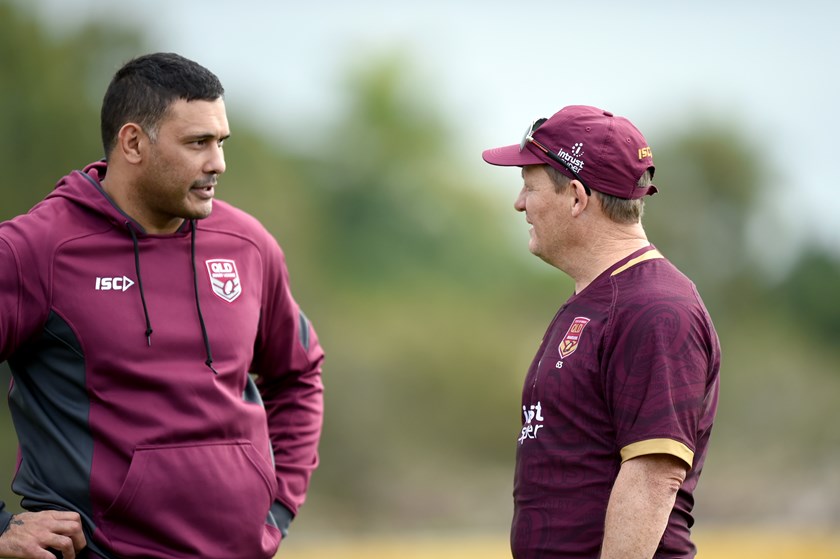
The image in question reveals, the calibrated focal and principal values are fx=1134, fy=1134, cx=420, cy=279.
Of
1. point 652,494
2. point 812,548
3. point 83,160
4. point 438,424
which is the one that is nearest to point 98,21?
point 83,160

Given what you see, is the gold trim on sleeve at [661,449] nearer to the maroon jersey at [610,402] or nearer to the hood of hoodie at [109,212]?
the maroon jersey at [610,402]

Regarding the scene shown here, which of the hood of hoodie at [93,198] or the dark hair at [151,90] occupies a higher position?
the dark hair at [151,90]

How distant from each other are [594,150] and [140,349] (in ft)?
4.57

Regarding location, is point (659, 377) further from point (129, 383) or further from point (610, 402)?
point (129, 383)

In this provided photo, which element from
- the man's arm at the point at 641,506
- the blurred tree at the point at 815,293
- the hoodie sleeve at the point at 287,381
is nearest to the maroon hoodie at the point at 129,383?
the hoodie sleeve at the point at 287,381

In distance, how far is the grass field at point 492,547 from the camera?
35.4 ft

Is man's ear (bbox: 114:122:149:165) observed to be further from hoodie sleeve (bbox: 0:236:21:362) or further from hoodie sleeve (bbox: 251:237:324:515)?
hoodie sleeve (bbox: 251:237:324:515)

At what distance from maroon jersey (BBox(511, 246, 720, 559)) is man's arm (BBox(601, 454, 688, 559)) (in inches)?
1.5

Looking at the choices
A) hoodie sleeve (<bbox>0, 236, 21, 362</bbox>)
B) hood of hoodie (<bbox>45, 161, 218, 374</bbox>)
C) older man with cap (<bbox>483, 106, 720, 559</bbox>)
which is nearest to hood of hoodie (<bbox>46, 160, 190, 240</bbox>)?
hood of hoodie (<bbox>45, 161, 218, 374</bbox>)

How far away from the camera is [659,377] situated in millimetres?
2707

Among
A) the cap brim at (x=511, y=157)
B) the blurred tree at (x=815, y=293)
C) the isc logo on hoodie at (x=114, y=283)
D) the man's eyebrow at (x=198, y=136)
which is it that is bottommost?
the blurred tree at (x=815, y=293)

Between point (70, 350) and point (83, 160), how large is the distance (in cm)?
1263

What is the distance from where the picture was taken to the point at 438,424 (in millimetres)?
18078

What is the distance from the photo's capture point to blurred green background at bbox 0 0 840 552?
16.1 m
